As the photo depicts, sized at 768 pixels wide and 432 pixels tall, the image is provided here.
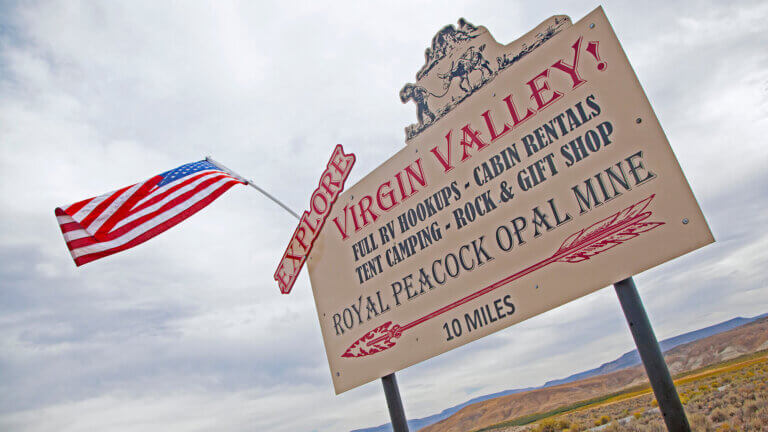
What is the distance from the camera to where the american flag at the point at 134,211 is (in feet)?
17.0

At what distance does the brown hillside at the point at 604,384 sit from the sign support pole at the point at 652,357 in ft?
7.36

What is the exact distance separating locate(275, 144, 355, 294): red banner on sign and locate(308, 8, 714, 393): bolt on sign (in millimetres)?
185

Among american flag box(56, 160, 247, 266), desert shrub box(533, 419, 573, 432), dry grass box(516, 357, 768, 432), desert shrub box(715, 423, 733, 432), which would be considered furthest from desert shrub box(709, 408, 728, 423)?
american flag box(56, 160, 247, 266)

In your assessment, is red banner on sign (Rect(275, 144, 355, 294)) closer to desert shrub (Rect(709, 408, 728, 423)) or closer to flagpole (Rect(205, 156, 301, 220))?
flagpole (Rect(205, 156, 301, 220))

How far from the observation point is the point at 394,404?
4.51 m

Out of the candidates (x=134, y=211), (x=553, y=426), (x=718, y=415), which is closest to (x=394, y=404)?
(x=718, y=415)

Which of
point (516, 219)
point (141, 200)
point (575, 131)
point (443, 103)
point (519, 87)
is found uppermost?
point (141, 200)

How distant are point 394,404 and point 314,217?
2.35 meters

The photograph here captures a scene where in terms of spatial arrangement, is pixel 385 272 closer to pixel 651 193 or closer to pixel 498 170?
pixel 498 170

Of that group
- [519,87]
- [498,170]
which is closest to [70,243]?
[498,170]

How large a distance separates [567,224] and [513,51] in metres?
1.76

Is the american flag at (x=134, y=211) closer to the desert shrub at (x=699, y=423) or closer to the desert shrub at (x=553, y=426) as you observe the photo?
the desert shrub at (x=699, y=423)

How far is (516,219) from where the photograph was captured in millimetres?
3744

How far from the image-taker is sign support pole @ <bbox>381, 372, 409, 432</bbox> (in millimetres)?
4477
